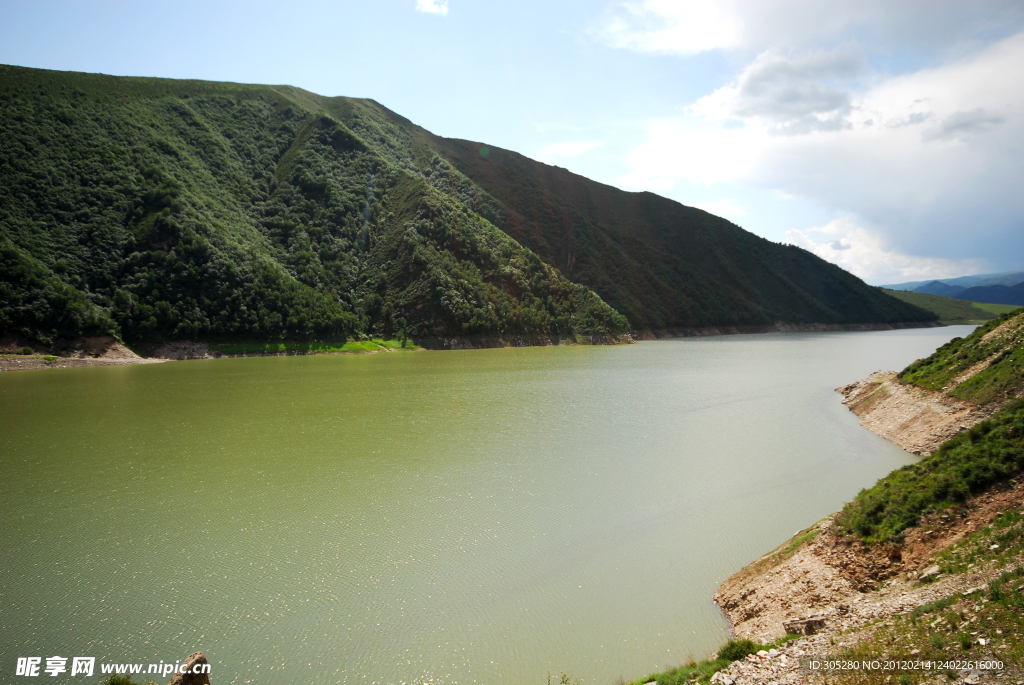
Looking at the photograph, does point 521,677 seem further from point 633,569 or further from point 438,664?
point 633,569

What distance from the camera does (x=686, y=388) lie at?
40.2 metres

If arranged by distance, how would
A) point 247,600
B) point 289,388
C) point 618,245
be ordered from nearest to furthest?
1. point 247,600
2. point 289,388
3. point 618,245

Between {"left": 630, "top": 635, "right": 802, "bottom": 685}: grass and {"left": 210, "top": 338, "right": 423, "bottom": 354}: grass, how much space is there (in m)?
73.2

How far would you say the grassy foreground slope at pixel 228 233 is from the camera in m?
67.4

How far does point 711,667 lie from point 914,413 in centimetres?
2384

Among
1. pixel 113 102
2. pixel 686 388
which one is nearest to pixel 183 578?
pixel 686 388

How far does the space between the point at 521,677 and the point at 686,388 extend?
3421 cm

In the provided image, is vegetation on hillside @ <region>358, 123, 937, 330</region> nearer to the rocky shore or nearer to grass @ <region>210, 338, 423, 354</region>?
grass @ <region>210, 338, 423, 354</region>

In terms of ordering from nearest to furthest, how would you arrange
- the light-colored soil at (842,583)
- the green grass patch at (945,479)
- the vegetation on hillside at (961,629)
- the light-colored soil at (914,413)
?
the vegetation on hillside at (961,629) < the light-colored soil at (842,583) < the green grass patch at (945,479) < the light-colored soil at (914,413)

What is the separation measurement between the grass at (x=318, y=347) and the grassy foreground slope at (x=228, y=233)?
160 centimetres

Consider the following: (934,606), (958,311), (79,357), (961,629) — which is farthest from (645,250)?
(961,629)

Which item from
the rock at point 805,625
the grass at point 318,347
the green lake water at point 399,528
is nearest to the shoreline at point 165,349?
the grass at point 318,347

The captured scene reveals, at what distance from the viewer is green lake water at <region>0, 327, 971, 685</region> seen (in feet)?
31.1

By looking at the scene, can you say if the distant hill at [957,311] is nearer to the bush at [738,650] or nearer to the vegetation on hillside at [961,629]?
the vegetation on hillside at [961,629]
